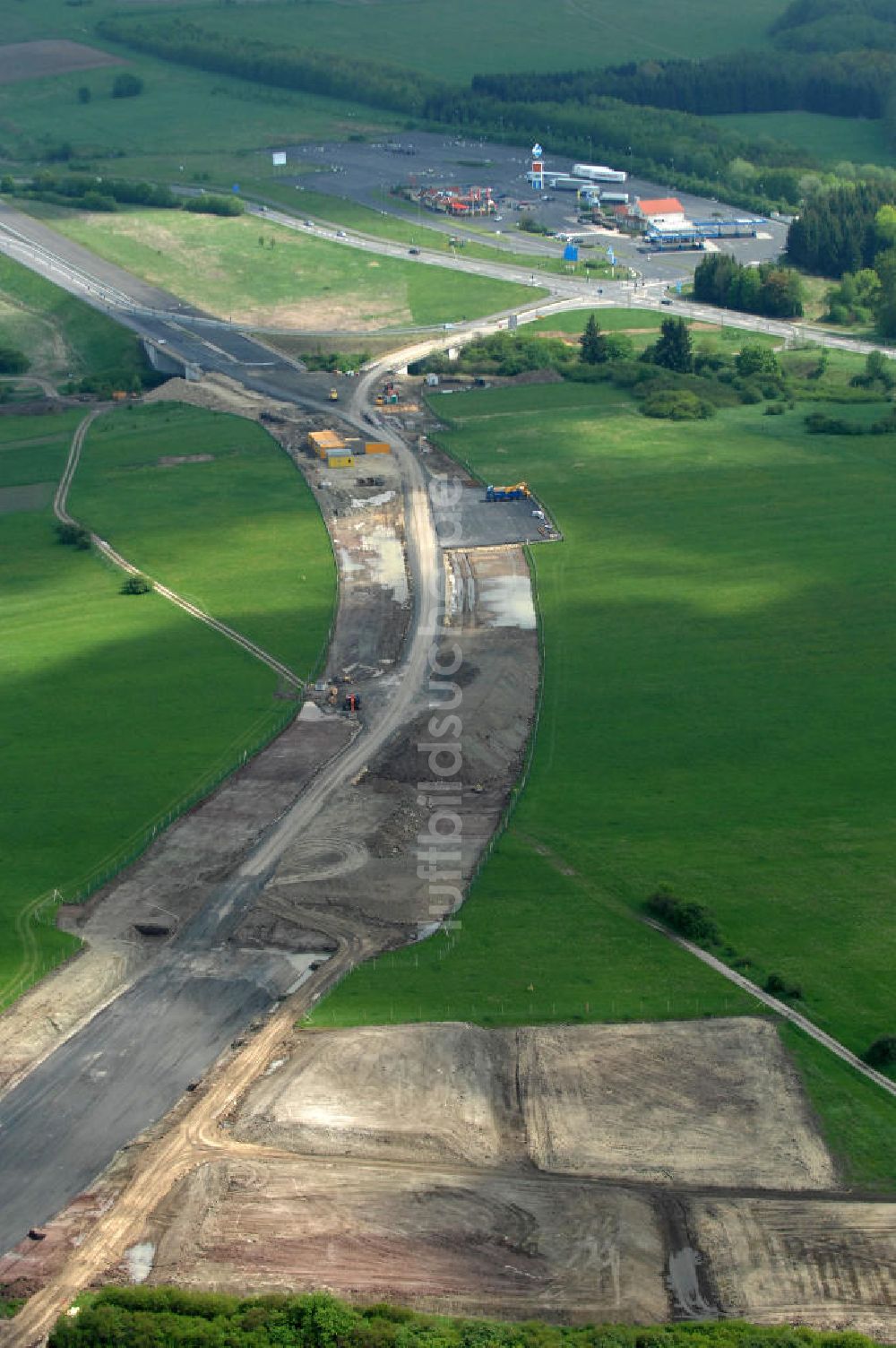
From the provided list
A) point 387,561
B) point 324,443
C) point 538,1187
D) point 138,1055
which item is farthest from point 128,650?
point 538,1187

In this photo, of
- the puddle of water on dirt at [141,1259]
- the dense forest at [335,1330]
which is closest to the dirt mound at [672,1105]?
the dense forest at [335,1330]

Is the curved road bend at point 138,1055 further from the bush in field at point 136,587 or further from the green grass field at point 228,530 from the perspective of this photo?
the bush in field at point 136,587

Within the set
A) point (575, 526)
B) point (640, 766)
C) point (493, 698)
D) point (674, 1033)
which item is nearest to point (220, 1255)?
point (674, 1033)

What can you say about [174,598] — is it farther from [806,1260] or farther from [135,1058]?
[806,1260]

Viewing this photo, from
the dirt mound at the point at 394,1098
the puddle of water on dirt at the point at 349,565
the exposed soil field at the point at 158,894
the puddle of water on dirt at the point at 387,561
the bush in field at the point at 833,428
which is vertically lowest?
the puddle of water on dirt at the point at 349,565

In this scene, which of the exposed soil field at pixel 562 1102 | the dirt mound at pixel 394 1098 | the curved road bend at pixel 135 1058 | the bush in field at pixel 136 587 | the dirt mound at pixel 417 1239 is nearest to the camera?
the dirt mound at pixel 417 1239

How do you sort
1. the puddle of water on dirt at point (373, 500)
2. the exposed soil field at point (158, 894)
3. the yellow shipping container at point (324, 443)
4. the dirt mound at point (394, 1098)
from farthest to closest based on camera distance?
the yellow shipping container at point (324, 443) < the puddle of water on dirt at point (373, 500) < the exposed soil field at point (158, 894) < the dirt mound at point (394, 1098)

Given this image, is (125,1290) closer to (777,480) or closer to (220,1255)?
(220,1255)
